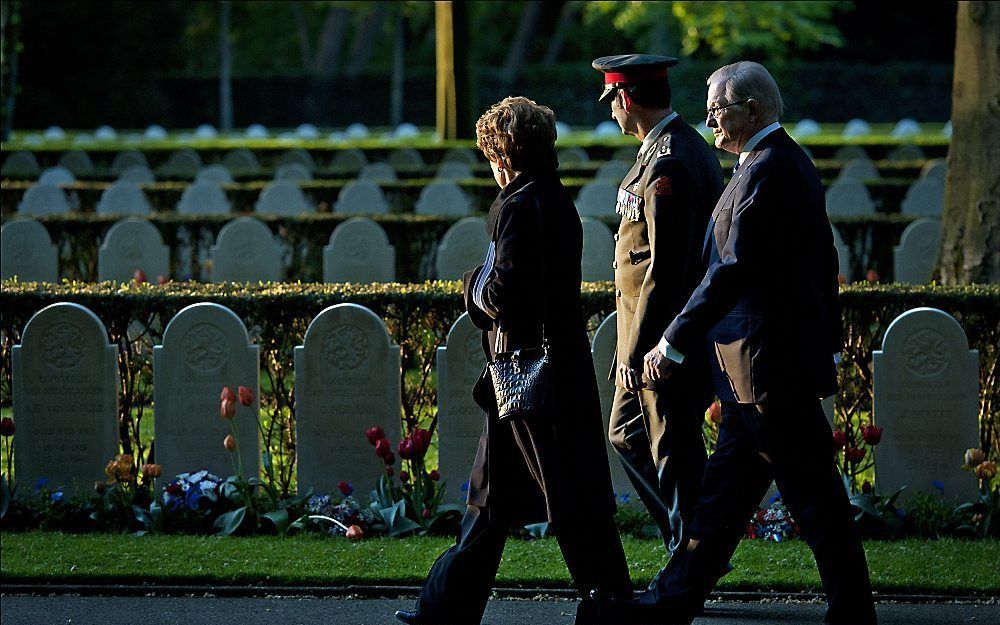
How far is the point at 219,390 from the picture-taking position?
6.50 metres

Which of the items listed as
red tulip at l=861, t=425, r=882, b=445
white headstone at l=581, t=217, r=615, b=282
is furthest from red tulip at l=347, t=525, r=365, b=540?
white headstone at l=581, t=217, r=615, b=282

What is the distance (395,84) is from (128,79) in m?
7.61

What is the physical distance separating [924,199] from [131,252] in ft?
24.5

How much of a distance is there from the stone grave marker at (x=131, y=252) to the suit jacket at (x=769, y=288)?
313 inches

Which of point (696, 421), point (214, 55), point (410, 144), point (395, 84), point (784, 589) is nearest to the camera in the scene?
point (696, 421)

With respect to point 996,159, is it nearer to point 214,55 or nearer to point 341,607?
point 341,607

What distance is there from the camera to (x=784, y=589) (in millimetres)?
5309

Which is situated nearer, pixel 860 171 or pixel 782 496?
pixel 782 496

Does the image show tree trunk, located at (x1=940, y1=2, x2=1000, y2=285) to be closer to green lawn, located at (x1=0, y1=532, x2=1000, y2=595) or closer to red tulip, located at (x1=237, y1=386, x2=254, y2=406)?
green lawn, located at (x1=0, y1=532, x2=1000, y2=595)

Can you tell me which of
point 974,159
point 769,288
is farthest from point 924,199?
point 769,288

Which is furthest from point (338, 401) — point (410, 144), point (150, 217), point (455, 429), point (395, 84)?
point (395, 84)

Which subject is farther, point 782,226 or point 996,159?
point 996,159

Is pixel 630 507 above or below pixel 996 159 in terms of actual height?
below

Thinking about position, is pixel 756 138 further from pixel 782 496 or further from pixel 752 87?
pixel 782 496
